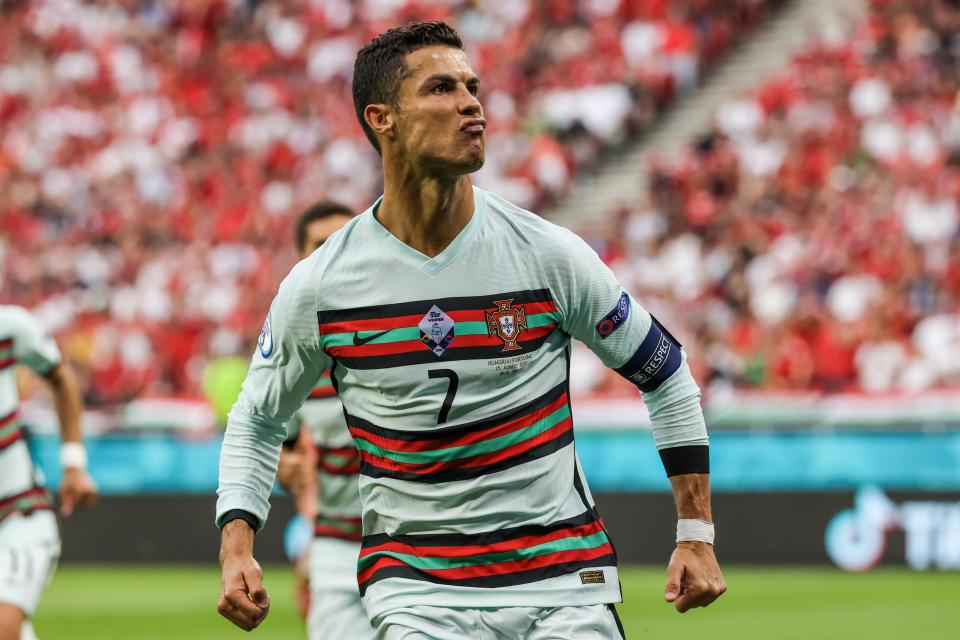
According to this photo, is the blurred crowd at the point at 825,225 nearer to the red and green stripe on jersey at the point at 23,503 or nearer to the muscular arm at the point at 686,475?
the red and green stripe on jersey at the point at 23,503

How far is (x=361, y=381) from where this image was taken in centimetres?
455

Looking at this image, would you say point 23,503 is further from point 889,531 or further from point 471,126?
point 889,531

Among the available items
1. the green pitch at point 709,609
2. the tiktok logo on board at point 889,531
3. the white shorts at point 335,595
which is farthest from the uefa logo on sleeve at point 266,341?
the tiktok logo on board at point 889,531

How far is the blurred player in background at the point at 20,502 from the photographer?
6656 millimetres

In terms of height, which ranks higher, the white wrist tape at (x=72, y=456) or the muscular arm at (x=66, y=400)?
the muscular arm at (x=66, y=400)

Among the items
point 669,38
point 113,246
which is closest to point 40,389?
point 113,246

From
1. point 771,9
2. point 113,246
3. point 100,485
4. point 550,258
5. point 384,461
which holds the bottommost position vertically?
point 384,461

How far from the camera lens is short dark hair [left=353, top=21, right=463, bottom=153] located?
14.9ft

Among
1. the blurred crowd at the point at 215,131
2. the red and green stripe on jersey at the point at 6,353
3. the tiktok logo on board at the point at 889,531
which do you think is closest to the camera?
the red and green stripe on jersey at the point at 6,353

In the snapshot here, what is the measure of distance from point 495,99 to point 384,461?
19.4 meters

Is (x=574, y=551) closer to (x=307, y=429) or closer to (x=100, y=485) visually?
(x=307, y=429)

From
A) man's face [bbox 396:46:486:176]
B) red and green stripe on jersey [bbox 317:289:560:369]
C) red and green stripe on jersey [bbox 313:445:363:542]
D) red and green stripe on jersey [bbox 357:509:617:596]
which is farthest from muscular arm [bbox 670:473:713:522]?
red and green stripe on jersey [bbox 313:445:363:542]

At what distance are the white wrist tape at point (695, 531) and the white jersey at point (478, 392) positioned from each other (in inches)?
6.0

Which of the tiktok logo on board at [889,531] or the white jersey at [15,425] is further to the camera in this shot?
the tiktok logo on board at [889,531]
